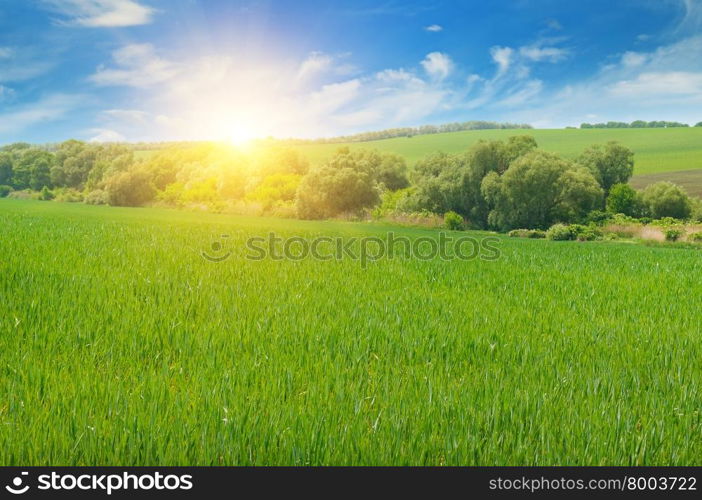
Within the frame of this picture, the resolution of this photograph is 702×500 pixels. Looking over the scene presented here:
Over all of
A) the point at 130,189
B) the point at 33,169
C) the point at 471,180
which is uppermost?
the point at 33,169

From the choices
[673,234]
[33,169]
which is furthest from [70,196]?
[673,234]

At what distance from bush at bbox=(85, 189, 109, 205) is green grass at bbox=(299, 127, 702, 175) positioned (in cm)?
3604

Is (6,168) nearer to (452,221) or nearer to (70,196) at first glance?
(70,196)

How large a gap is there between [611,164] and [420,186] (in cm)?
2168

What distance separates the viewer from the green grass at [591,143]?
7575cm

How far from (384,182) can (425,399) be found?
59.9 metres

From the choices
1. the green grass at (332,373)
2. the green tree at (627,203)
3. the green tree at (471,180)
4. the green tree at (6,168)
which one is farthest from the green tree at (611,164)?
the green tree at (6,168)

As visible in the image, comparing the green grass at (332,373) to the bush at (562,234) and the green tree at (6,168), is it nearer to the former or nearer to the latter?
the bush at (562,234)

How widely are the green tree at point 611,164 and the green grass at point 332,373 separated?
50843 mm

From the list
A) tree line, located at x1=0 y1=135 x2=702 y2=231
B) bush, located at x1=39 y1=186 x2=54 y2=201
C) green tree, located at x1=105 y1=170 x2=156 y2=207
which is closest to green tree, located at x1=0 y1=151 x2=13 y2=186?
bush, located at x1=39 y1=186 x2=54 y2=201

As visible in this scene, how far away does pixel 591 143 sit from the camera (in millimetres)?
84500

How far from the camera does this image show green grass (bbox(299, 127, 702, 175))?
2982 inches
